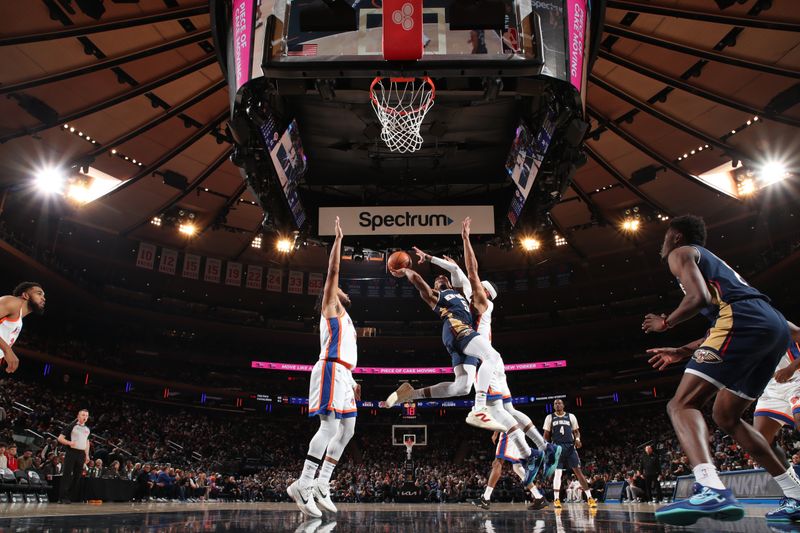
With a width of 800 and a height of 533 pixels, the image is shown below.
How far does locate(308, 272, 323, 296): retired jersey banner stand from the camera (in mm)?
33219

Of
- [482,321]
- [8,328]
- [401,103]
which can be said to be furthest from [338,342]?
[401,103]

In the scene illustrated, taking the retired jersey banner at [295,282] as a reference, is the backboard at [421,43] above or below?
below

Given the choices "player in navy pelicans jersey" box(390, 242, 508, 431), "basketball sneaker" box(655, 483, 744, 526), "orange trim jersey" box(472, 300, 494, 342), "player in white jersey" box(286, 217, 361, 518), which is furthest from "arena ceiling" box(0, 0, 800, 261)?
"basketball sneaker" box(655, 483, 744, 526)

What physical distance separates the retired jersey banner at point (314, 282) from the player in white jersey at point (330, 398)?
27257 millimetres

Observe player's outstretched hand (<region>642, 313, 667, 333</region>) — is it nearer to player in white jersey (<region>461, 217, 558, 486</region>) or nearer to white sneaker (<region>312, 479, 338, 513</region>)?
white sneaker (<region>312, 479, 338, 513</region>)

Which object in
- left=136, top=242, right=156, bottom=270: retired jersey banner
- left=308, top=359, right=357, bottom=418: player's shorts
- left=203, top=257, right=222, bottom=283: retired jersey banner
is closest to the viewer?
left=308, top=359, right=357, bottom=418: player's shorts

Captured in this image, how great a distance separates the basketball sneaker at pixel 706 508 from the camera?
307 cm

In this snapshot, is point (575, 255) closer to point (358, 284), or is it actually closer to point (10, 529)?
point (358, 284)

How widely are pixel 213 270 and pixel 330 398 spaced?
2660 centimetres

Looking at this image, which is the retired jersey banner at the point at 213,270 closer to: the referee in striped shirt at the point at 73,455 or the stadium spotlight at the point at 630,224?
the referee in striped shirt at the point at 73,455

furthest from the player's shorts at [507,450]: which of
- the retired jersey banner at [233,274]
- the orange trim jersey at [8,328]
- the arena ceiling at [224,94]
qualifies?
the retired jersey banner at [233,274]

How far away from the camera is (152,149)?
1579cm

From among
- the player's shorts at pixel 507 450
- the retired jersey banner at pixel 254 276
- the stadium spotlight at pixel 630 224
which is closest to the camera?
the player's shorts at pixel 507 450

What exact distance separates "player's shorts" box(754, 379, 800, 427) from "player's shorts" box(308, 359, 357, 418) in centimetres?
435
